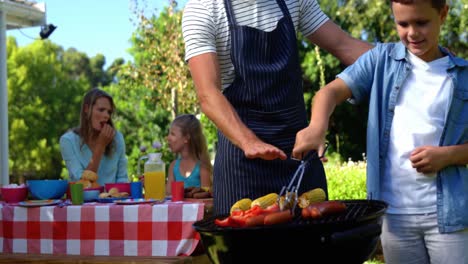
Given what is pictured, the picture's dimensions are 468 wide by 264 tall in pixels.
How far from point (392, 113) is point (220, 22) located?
60 cm

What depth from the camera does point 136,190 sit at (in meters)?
3.38

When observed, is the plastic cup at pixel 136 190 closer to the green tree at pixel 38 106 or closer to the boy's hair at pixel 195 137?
the boy's hair at pixel 195 137

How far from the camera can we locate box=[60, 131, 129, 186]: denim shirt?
4.20 m

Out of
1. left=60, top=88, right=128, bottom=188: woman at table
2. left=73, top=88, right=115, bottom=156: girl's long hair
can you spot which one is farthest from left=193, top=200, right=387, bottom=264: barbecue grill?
left=73, top=88, right=115, bottom=156: girl's long hair

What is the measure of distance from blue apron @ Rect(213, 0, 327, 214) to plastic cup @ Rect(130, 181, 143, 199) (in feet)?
4.16

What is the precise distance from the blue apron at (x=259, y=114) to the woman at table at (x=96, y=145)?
2.15 meters

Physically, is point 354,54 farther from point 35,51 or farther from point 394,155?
point 35,51

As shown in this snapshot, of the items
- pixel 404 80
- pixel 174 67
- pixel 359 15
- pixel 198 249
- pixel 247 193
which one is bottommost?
pixel 198 249

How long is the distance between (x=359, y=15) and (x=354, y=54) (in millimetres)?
11859

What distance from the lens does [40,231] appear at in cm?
309

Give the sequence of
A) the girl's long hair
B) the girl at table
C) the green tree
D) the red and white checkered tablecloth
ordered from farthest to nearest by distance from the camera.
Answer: the green tree → the girl at table → the girl's long hair → the red and white checkered tablecloth

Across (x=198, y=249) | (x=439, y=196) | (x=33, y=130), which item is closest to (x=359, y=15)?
(x=198, y=249)

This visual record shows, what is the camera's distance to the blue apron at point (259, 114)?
2.09 meters

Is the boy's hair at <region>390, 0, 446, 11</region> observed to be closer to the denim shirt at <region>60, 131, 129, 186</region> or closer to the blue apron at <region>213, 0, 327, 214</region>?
the blue apron at <region>213, 0, 327, 214</region>
